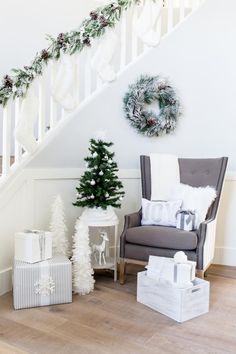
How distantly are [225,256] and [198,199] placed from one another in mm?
935

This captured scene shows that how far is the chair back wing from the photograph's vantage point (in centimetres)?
324

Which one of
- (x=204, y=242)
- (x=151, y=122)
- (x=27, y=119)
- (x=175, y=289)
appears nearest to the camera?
(x=175, y=289)

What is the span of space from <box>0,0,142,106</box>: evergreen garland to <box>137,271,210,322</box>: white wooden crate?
63.9 inches

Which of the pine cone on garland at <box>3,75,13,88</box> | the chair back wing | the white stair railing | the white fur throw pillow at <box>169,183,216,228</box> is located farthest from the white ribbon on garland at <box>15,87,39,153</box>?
the white fur throw pillow at <box>169,183,216,228</box>

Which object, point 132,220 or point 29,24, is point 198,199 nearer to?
point 132,220

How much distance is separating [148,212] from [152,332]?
1153mm

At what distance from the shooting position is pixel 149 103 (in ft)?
11.7

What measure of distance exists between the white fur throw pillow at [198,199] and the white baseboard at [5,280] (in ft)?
4.98

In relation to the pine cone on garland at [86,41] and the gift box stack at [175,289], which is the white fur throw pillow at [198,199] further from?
the pine cone on garland at [86,41]

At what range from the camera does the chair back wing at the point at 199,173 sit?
3.24 m

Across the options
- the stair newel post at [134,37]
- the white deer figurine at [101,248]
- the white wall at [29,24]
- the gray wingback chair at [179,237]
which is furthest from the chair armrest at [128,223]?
the white wall at [29,24]

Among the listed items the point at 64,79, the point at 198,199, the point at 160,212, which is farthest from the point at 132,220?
the point at 64,79

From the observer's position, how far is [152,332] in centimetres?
219

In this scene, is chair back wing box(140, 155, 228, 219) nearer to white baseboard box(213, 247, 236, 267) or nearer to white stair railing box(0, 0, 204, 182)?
white baseboard box(213, 247, 236, 267)
